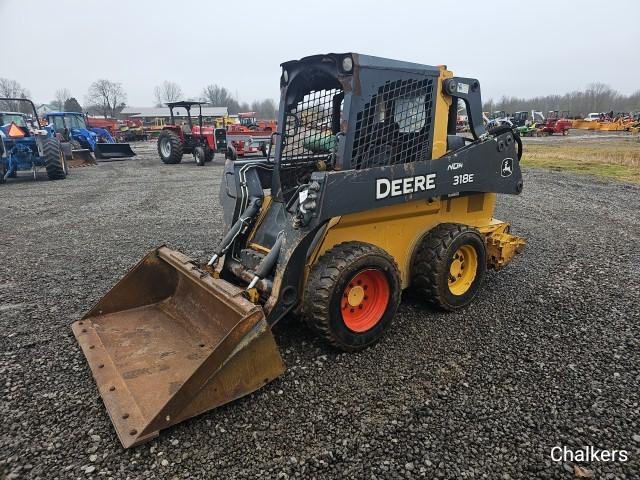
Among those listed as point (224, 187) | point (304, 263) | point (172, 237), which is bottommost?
point (172, 237)

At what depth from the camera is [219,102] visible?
9606cm

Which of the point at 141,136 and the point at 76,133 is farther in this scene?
the point at 141,136

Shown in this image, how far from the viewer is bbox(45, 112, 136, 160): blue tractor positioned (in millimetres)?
19828

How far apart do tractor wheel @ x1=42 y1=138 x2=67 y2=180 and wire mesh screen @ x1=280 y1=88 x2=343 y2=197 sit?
38.8 feet

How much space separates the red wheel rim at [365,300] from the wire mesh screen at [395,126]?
883 millimetres

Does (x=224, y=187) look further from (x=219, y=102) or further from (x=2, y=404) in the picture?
(x=219, y=102)

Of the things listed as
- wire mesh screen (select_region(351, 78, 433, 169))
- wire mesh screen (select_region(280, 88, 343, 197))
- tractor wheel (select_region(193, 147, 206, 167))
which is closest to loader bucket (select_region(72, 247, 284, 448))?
wire mesh screen (select_region(280, 88, 343, 197))

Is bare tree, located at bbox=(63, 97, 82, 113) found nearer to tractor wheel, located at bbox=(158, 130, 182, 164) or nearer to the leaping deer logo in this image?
tractor wheel, located at bbox=(158, 130, 182, 164)

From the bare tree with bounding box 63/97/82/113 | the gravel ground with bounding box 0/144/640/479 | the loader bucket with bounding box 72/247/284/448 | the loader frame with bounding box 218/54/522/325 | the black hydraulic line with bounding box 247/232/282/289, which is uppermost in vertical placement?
the bare tree with bounding box 63/97/82/113

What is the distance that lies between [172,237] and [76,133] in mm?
17438

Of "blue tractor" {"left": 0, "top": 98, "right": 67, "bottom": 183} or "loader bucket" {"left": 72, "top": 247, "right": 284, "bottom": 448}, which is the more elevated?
"blue tractor" {"left": 0, "top": 98, "right": 67, "bottom": 183}

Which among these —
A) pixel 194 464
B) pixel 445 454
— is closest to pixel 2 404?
pixel 194 464

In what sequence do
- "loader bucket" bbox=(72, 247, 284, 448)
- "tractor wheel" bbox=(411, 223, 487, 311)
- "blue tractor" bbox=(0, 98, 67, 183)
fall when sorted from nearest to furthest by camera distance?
"loader bucket" bbox=(72, 247, 284, 448)
"tractor wheel" bbox=(411, 223, 487, 311)
"blue tractor" bbox=(0, 98, 67, 183)

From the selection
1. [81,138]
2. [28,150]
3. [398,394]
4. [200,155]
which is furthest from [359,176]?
[81,138]
